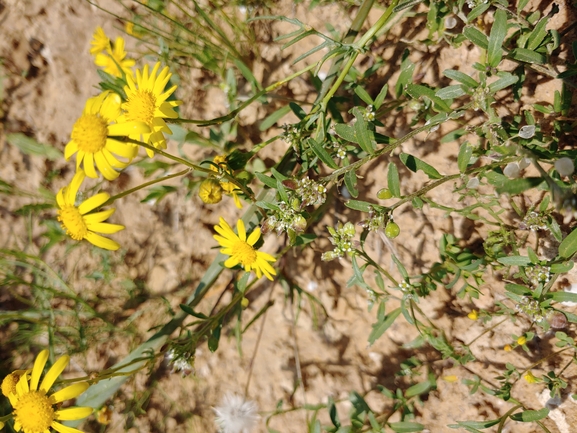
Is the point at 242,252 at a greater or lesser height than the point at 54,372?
greater

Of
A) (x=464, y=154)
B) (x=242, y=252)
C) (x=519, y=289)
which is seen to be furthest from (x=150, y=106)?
(x=519, y=289)

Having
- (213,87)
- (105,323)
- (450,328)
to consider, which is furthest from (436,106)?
(105,323)

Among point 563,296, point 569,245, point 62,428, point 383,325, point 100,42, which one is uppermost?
point 100,42

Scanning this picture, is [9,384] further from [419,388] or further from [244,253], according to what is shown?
[419,388]

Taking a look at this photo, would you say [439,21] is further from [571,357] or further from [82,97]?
[82,97]

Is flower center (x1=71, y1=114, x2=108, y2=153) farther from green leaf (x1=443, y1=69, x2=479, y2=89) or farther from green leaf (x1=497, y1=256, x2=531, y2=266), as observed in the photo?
green leaf (x1=497, y1=256, x2=531, y2=266)

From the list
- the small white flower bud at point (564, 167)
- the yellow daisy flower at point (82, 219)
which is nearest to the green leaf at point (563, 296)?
the small white flower bud at point (564, 167)
